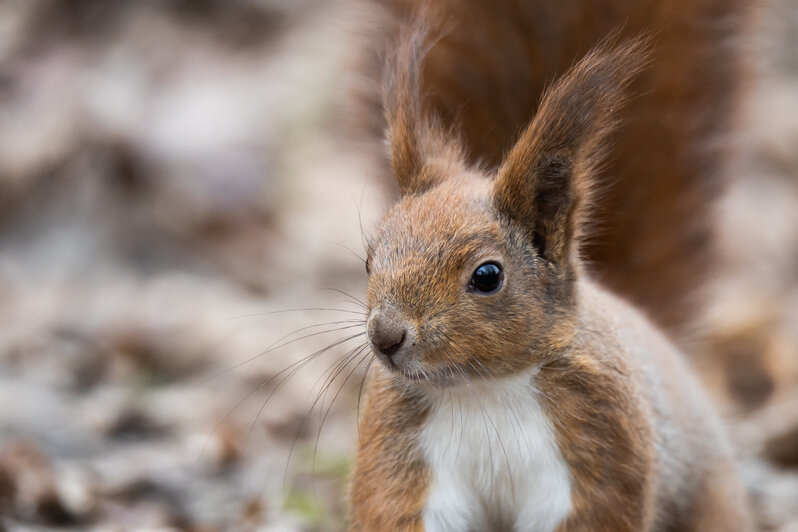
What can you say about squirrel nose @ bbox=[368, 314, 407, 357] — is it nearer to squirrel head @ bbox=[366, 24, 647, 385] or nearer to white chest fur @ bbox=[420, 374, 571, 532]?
squirrel head @ bbox=[366, 24, 647, 385]

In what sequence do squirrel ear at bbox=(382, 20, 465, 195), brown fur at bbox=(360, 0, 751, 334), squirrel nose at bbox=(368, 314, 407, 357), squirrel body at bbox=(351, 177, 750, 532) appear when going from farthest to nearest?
1. brown fur at bbox=(360, 0, 751, 334)
2. squirrel ear at bbox=(382, 20, 465, 195)
3. squirrel body at bbox=(351, 177, 750, 532)
4. squirrel nose at bbox=(368, 314, 407, 357)

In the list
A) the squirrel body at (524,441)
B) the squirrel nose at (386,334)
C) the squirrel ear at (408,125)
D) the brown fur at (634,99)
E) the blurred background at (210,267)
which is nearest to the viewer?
the squirrel nose at (386,334)

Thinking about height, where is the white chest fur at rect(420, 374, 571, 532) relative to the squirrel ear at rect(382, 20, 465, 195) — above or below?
below

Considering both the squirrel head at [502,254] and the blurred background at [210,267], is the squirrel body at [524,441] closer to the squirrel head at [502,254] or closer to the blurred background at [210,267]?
the squirrel head at [502,254]

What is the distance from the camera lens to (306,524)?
11.3 ft

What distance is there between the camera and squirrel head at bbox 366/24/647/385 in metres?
2.23

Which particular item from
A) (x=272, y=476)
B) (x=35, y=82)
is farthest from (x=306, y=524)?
(x=35, y=82)

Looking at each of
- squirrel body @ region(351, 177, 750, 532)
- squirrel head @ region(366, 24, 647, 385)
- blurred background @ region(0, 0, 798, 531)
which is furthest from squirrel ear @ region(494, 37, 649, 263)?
blurred background @ region(0, 0, 798, 531)

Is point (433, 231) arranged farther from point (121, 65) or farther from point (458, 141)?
point (121, 65)

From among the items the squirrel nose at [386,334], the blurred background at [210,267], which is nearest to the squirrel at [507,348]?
the squirrel nose at [386,334]

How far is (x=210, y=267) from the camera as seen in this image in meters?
6.08

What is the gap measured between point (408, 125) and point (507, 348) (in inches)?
25.2

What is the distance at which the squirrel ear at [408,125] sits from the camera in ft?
8.48

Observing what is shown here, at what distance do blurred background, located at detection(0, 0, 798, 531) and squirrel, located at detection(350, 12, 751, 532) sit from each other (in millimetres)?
397
